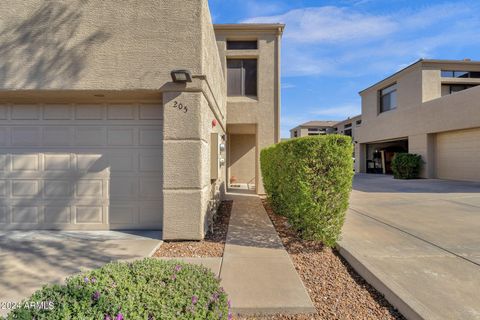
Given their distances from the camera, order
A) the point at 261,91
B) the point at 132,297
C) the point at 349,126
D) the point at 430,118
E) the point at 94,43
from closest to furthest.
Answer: the point at 132,297 < the point at 94,43 < the point at 261,91 < the point at 430,118 < the point at 349,126

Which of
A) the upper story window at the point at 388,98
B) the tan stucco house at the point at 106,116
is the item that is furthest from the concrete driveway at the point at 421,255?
the upper story window at the point at 388,98

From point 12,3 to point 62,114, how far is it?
2243 millimetres

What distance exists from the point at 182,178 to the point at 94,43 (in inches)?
124

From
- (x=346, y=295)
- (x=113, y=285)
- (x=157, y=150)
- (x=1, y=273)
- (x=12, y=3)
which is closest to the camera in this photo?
(x=113, y=285)

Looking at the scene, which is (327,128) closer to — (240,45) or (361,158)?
(361,158)

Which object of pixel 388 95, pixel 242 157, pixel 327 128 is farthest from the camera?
pixel 327 128

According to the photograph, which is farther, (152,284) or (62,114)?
(62,114)

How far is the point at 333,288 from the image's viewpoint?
341 cm

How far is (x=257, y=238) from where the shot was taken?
5.28 m

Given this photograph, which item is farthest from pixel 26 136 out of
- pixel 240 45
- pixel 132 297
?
pixel 240 45

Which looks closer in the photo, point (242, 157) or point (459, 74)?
point (242, 157)

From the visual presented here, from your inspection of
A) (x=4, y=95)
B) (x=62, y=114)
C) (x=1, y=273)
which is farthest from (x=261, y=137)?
(x=1, y=273)

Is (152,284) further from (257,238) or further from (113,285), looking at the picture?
(257,238)

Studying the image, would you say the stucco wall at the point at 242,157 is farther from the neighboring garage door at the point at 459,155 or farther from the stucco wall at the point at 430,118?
the neighboring garage door at the point at 459,155
